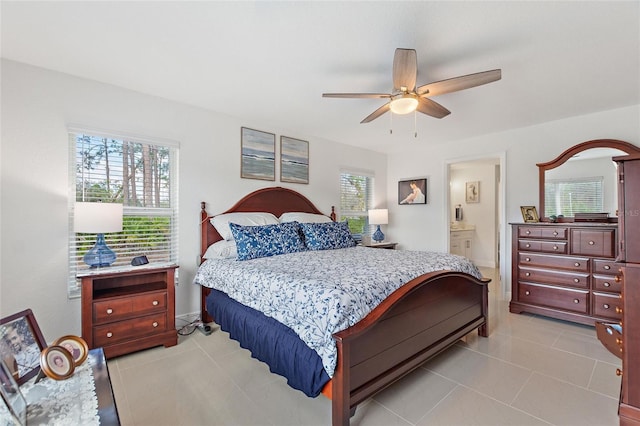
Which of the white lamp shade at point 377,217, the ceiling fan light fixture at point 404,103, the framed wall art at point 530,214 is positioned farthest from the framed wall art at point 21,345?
the framed wall art at point 530,214

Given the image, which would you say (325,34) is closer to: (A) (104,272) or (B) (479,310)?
(A) (104,272)

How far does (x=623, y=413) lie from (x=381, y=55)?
265 cm

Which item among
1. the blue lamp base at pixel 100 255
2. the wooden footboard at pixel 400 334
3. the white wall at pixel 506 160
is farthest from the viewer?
the white wall at pixel 506 160

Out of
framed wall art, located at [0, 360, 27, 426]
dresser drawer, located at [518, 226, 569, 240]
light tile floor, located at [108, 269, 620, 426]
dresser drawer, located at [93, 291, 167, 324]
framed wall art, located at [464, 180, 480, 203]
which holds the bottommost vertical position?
light tile floor, located at [108, 269, 620, 426]

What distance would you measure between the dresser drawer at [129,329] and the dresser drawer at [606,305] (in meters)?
4.26

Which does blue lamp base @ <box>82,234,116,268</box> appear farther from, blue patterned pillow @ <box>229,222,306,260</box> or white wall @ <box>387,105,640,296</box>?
white wall @ <box>387,105,640,296</box>

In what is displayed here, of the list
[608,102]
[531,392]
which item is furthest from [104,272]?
[608,102]

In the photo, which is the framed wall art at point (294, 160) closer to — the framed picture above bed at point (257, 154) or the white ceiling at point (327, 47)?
the framed picture above bed at point (257, 154)

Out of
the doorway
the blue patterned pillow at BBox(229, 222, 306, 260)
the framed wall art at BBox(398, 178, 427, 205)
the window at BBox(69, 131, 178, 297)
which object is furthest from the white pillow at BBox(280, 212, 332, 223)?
the doorway

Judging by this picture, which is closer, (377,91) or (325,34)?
(325,34)

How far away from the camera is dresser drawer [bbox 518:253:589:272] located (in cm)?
308

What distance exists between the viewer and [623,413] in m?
1.58

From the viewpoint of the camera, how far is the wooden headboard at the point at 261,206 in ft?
10.6

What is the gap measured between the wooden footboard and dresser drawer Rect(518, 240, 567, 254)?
4.32 feet
